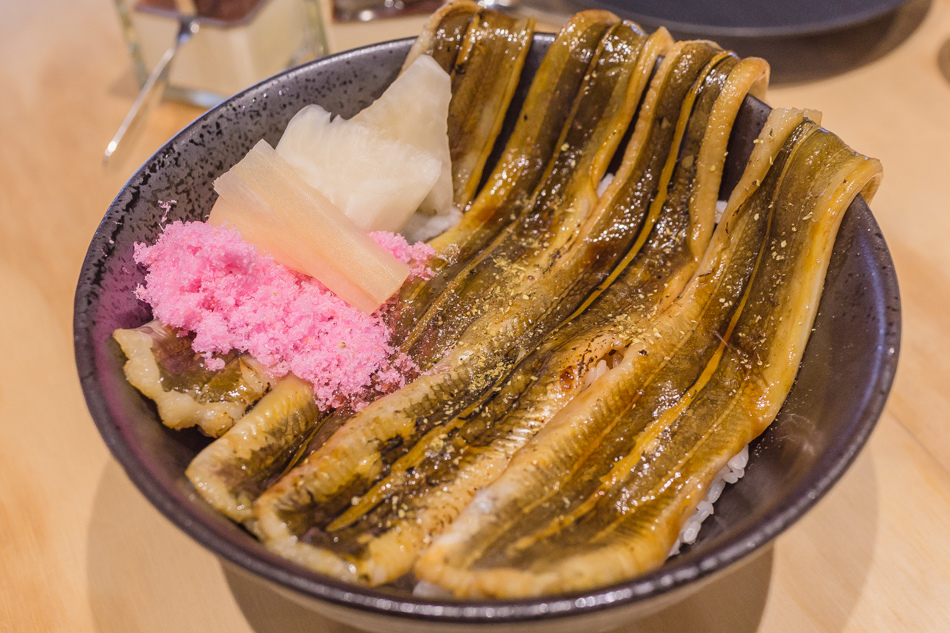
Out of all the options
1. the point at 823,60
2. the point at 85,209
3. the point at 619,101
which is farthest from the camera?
the point at 823,60

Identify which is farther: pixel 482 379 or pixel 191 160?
pixel 191 160

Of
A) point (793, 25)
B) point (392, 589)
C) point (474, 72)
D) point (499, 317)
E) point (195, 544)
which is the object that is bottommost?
point (195, 544)

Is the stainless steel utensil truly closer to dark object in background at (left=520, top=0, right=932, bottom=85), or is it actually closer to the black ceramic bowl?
the black ceramic bowl

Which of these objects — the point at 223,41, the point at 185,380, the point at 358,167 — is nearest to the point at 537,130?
the point at 358,167

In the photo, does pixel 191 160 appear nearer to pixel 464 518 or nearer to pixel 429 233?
pixel 429 233

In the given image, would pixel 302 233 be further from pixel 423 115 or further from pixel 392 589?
pixel 392 589

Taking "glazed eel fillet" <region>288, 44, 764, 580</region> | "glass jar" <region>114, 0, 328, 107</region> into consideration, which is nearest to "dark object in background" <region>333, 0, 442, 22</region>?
"glass jar" <region>114, 0, 328, 107</region>

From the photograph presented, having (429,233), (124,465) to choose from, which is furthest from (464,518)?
(429,233)
